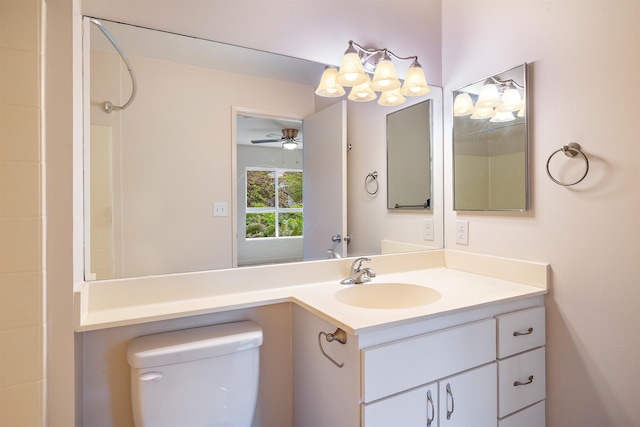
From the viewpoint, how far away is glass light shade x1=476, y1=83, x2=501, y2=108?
1.50 meters

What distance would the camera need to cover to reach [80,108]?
104 cm

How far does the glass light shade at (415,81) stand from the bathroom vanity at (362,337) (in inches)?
35.5

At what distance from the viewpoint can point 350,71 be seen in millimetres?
1458

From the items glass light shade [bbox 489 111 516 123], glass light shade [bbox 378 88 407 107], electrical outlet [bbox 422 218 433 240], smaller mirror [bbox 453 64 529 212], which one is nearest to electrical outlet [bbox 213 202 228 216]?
glass light shade [bbox 378 88 407 107]

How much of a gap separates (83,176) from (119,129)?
209mm

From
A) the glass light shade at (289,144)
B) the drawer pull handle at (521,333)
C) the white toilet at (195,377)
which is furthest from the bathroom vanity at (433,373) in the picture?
the glass light shade at (289,144)

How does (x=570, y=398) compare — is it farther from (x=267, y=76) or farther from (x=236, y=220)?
(x=267, y=76)

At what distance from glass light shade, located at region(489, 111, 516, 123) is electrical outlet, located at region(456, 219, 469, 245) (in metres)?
0.51

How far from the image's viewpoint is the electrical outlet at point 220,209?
134 cm
